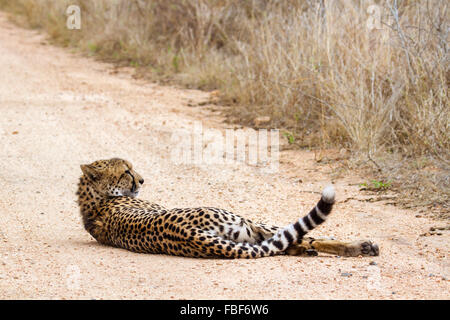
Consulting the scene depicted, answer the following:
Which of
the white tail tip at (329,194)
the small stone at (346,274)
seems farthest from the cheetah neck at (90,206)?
the small stone at (346,274)

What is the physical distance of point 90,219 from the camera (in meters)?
4.89

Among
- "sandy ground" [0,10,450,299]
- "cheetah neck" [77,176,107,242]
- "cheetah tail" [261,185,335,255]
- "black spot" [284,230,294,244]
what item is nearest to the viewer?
"sandy ground" [0,10,450,299]

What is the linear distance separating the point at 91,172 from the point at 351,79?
302 cm

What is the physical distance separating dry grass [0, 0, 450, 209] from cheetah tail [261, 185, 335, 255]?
155 cm

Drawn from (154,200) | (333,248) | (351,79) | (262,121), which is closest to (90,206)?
(154,200)

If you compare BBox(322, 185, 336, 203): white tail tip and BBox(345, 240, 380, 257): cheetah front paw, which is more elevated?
BBox(322, 185, 336, 203): white tail tip

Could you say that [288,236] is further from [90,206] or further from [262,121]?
[262,121]

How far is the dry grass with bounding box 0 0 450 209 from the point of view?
5992 mm

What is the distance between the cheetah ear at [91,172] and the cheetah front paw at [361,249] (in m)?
1.91

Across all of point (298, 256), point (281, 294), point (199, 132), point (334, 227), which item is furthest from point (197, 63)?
point (281, 294)

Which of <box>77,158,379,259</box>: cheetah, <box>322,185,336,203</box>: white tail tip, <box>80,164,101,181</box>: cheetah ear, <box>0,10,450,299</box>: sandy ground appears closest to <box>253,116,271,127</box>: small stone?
<box>0,10,450,299</box>: sandy ground

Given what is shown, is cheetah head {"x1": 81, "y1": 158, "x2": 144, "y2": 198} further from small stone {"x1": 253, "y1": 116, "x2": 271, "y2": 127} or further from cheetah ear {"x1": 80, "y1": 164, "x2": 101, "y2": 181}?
small stone {"x1": 253, "y1": 116, "x2": 271, "y2": 127}

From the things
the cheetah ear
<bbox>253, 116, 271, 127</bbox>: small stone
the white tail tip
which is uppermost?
the white tail tip
